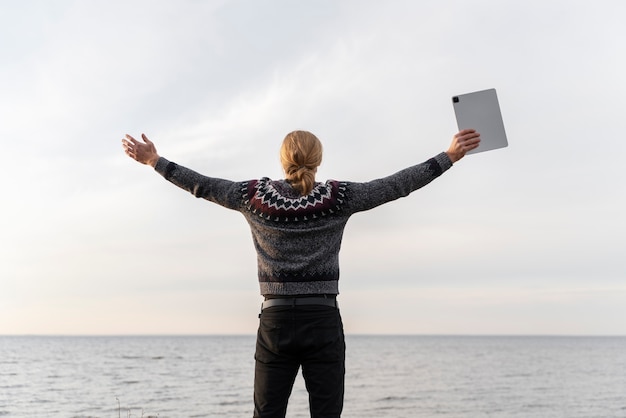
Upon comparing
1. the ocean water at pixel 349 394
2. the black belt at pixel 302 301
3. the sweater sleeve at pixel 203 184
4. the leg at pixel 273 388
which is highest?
the sweater sleeve at pixel 203 184

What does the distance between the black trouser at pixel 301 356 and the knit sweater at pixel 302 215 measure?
0.12 metres

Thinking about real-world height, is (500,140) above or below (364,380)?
above

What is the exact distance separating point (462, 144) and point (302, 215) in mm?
922

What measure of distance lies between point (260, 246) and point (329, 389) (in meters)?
0.78

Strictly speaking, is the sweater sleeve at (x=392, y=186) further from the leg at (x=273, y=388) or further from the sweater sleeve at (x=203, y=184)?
the leg at (x=273, y=388)

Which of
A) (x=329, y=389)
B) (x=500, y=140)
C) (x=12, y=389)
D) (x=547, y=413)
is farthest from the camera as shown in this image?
(x=12, y=389)

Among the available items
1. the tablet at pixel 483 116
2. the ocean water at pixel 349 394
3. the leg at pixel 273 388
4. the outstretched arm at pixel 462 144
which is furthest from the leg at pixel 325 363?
the ocean water at pixel 349 394

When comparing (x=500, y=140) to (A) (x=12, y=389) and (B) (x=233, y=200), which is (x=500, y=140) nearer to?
(B) (x=233, y=200)

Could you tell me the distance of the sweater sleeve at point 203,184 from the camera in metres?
3.56

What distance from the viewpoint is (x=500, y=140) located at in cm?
360

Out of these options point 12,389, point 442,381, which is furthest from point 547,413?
point 12,389

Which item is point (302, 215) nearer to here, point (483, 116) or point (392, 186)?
point (392, 186)

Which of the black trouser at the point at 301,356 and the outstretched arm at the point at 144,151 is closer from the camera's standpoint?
the black trouser at the point at 301,356

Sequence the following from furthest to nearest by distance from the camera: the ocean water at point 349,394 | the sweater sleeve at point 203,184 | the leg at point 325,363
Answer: the ocean water at point 349,394
the sweater sleeve at point 203,184
the leg at point 325,363
